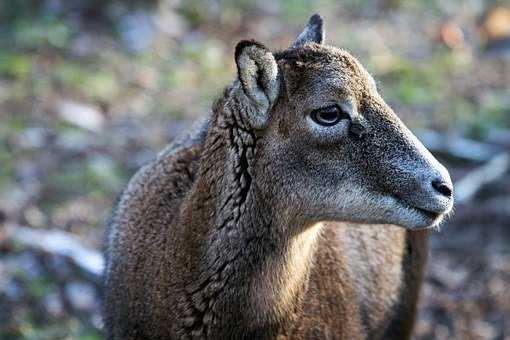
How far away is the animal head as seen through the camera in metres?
4.66

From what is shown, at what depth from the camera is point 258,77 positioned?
185 inches

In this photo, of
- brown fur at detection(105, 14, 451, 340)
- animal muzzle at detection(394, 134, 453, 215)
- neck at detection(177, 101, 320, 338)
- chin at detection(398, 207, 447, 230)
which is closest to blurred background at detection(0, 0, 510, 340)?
brown fur at detection(105, 14, 451, 340)

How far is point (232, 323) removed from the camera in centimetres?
488

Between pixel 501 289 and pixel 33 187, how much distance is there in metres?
4.24

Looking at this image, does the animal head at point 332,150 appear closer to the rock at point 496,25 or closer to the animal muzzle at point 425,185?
the animal muzzle at point 425,185

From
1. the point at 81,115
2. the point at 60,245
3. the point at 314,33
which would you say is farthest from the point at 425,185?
the point at 81,115

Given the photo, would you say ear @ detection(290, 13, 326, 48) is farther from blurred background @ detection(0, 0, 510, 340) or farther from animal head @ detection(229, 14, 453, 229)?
blurred background @ detection(0, 0, 510, 340)

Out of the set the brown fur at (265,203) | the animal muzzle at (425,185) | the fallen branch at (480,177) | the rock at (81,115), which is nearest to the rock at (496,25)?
the fallen branch at (480,177)

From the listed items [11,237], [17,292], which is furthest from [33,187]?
[17,292]

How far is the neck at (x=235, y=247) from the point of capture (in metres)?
4.81

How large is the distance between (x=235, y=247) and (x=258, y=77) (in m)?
0.85

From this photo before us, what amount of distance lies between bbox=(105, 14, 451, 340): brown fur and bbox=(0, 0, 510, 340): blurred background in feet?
7.34

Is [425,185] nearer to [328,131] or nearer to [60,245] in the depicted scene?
[328,131]

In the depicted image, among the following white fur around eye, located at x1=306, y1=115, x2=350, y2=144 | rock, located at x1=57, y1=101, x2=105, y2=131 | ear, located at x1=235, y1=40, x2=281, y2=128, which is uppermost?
rock, located at x1=57, y1=101, x2=105, y2=131
